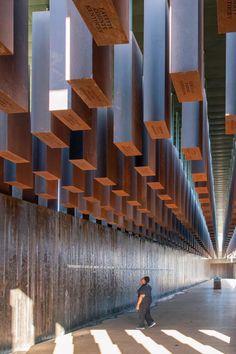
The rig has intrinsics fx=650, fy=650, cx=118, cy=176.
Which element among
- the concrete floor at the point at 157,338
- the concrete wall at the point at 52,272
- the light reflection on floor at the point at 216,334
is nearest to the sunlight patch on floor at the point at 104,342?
the concrete floor at the point at 157,338

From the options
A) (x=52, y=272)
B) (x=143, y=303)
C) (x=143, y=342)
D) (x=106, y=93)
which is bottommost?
(x=143, y=342)

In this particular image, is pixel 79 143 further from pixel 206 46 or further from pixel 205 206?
pixel 205 206

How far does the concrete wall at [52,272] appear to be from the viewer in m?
13.6

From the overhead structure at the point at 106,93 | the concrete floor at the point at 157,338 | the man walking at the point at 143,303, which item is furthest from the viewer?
the man walking at the point at 143,303

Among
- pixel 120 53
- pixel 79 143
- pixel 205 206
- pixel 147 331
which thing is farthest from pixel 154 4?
pixel 205 206

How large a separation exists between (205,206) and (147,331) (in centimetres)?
471

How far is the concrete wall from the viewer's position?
13586 millimetres

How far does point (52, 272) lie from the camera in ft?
53.7

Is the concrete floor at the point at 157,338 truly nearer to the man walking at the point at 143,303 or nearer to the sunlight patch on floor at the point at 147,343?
the sunlight patch on floor at the point at 147,343

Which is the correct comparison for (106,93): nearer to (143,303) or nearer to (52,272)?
(52,272)

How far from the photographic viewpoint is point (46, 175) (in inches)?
451

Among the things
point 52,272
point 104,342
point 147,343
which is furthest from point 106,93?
point 52,272

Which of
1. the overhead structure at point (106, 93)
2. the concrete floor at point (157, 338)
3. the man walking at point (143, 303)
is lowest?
the concrete floor at point (157, 338)

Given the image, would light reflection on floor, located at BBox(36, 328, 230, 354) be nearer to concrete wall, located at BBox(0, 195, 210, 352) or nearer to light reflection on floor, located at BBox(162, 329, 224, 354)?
light reflection on floor, located at BBox(162, 329, 224, 354)
